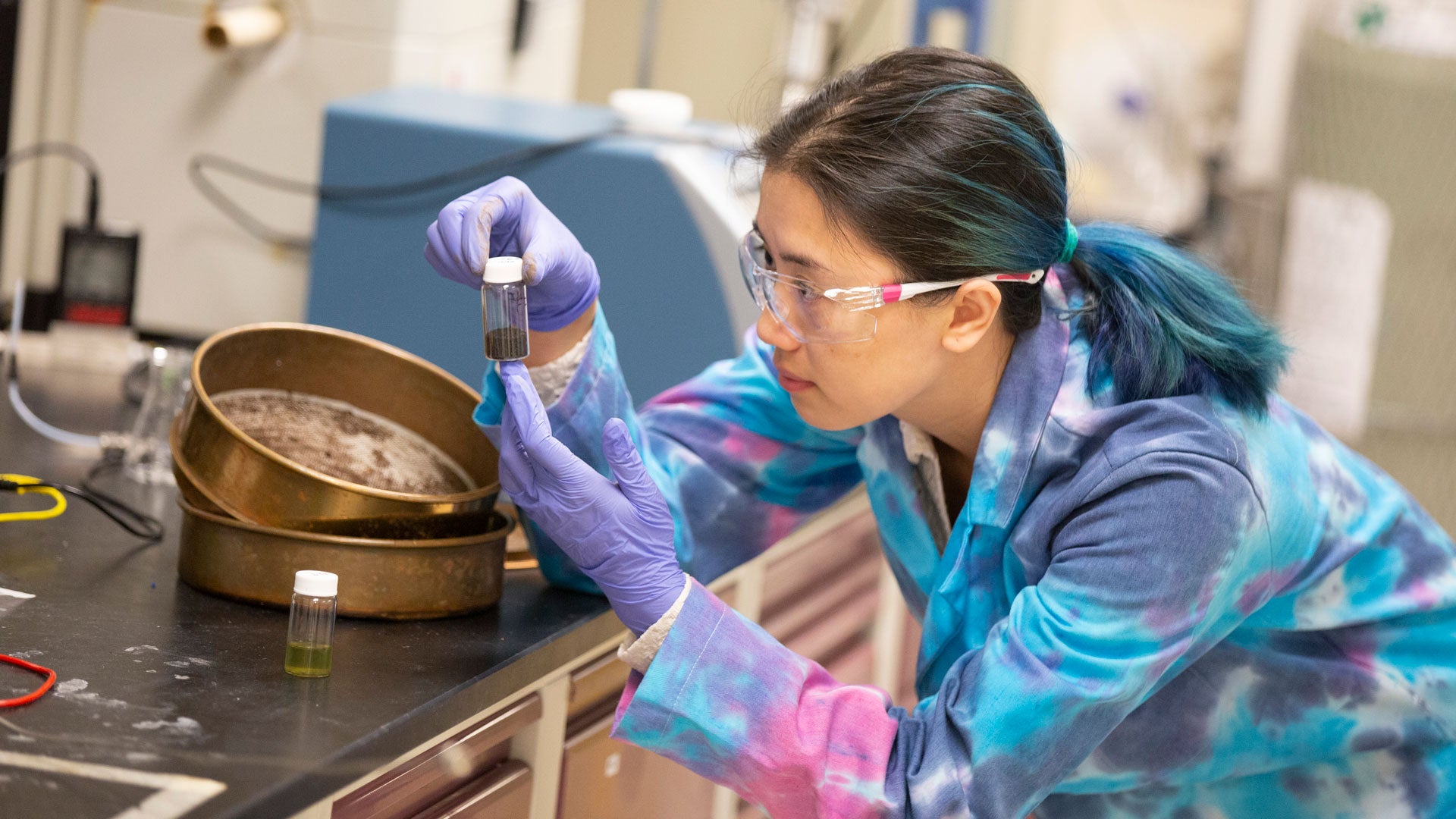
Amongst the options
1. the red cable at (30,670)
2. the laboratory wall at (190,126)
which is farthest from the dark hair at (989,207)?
the laboratory wall at (190,126)

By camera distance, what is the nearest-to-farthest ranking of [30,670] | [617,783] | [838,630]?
1. [30,670]
2. [617,783]
3. [838,630]

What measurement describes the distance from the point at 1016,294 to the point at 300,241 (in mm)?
1204

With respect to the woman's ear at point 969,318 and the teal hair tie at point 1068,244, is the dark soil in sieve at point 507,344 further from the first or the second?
the teal hair tie at point 1068,244

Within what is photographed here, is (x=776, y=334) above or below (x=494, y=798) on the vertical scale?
above

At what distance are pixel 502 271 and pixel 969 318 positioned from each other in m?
0.41

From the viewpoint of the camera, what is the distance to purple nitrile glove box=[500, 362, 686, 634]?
1.21m

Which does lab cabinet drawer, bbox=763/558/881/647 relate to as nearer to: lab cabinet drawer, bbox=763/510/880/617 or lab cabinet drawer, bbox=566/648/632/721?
lab cabinet drawer, bbox=763/510/880/617

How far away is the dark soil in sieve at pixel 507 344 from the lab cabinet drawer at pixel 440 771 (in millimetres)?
310

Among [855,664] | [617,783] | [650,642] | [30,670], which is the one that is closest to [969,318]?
[650,642]

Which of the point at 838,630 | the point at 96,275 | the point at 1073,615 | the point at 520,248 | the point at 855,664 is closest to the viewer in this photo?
the point at 1073,615

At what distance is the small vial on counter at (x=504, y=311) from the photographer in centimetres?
124

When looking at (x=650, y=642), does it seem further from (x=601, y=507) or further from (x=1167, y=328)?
(x=1167, y=328)

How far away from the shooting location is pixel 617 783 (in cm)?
157

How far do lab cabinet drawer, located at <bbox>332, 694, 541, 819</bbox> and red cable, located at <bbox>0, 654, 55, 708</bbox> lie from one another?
0.21 meters
